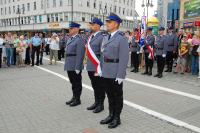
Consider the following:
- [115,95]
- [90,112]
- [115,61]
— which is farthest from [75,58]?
[115,95]

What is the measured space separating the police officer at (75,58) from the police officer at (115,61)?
4.42 ft

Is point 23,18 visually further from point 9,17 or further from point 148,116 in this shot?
point 148,116

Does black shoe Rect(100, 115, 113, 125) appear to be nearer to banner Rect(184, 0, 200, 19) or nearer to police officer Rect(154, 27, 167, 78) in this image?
police officer Rect(154, 27, 167, 78)

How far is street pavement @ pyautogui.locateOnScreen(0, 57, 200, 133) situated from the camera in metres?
5.65

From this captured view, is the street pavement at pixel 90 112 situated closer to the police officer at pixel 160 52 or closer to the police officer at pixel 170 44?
the police officer at pixel 160 52

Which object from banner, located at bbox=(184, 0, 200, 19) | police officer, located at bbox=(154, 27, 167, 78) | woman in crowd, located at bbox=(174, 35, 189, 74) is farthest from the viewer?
banner, located at bbox=(184, 0, 200, 19)

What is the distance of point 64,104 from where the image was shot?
7.46 metres

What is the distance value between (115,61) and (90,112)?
1.74 meters

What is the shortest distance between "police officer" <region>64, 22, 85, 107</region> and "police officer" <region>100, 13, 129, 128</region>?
1.35 meters

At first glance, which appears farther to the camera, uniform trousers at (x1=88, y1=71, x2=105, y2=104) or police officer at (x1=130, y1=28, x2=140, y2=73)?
police officer at (x1=130, y1=28, x2=140, y2=73)

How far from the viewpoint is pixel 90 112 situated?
673cm

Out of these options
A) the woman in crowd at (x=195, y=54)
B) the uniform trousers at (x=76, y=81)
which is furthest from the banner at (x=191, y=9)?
the uniform trousers at (x=76, y=81)

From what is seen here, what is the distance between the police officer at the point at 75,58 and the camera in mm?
6988

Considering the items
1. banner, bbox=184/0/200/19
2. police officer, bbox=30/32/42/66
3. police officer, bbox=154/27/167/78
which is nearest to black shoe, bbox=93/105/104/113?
police officer, bbox=154/27/167/78
